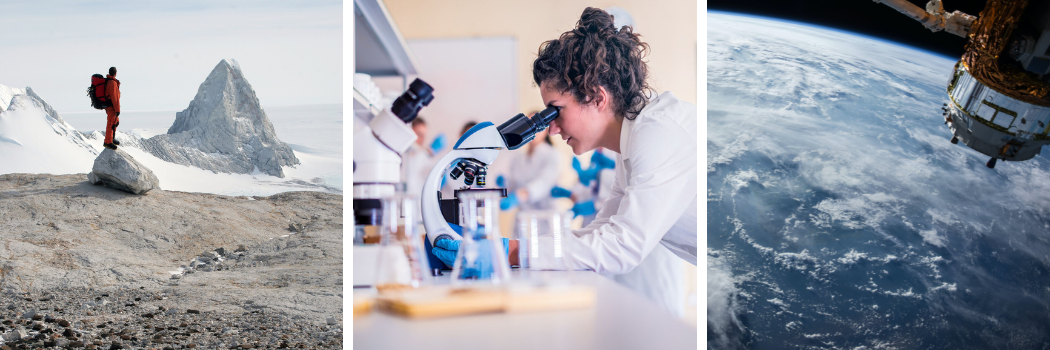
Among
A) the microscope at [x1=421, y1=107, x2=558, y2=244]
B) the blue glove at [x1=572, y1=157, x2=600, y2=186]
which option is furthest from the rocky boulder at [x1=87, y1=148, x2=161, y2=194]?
the blue glove at [x1=572, y1=157, x2=600, y2=186]

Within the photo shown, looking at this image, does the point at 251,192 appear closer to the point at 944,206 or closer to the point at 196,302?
the point at 196,302

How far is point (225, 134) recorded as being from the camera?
15.5 ft

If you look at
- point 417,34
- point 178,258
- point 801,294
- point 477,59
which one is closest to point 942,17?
point 801,294

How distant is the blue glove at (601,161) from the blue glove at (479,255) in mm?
462

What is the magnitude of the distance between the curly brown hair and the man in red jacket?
3556 mm

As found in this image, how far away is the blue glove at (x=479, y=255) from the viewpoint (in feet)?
7.04

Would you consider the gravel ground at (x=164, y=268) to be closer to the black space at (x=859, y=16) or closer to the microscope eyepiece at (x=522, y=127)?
the microscope eyepiece at (x=522, y=127)

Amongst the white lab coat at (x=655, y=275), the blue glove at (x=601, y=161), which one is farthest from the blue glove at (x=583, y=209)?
the blue glove at (x=601, y=161)

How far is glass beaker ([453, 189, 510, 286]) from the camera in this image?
215 centimetres

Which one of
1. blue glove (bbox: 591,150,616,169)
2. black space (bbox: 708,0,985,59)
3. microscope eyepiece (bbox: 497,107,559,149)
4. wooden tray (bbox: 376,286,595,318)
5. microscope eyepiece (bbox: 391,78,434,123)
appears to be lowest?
wooden tray (bbox: 376,286,595,318)

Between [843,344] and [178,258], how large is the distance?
14.9 ft

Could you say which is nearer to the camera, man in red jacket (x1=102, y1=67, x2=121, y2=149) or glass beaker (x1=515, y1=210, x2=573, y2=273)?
glass beaker (x1=515, y1=210, x2=573, y2=273)

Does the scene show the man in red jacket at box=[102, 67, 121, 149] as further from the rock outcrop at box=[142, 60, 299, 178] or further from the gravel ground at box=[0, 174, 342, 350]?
the gravel ground at box=[0, 174, 342, 350]

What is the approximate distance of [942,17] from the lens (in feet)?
9.46
